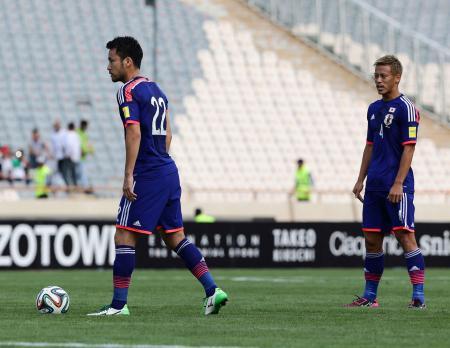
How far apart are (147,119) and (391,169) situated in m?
2.31

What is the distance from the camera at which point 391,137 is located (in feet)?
36.7

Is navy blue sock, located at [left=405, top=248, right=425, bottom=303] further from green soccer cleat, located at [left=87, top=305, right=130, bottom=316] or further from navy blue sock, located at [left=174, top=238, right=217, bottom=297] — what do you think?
green soccer cleat, located at [left=87, top=305, right=130, bottom=316]

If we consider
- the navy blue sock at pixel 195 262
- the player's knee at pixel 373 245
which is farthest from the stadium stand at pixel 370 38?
the navy blue sock at pixel 195 262

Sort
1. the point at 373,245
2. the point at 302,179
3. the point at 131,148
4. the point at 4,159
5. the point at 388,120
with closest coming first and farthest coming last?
the point at 131,148, the point at 388,120, the point at 373,245, the point at 4,159, the point at 302,179

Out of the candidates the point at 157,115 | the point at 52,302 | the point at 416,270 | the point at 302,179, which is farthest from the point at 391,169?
the point at 302,179

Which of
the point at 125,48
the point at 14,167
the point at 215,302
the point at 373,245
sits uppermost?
the point at 125,48

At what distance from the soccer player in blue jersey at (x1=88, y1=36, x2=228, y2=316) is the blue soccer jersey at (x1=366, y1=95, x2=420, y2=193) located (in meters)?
1.90

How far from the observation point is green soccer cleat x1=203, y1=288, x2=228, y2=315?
10.3 metres

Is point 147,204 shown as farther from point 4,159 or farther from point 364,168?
point 4,159

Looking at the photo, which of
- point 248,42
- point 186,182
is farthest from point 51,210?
point 248,42

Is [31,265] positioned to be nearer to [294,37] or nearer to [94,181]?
[94,181]

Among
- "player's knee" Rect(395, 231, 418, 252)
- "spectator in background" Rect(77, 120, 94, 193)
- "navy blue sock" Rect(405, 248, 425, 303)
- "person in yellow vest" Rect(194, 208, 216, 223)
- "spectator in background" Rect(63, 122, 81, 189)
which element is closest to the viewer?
"player's knee" Rect(395, 231, 418, 252)

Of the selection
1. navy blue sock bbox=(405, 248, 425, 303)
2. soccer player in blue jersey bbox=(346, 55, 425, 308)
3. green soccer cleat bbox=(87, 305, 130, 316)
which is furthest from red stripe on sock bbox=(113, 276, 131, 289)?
navy blue sock bbox=(405, 248, 425, 303)

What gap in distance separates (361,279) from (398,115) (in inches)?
304
